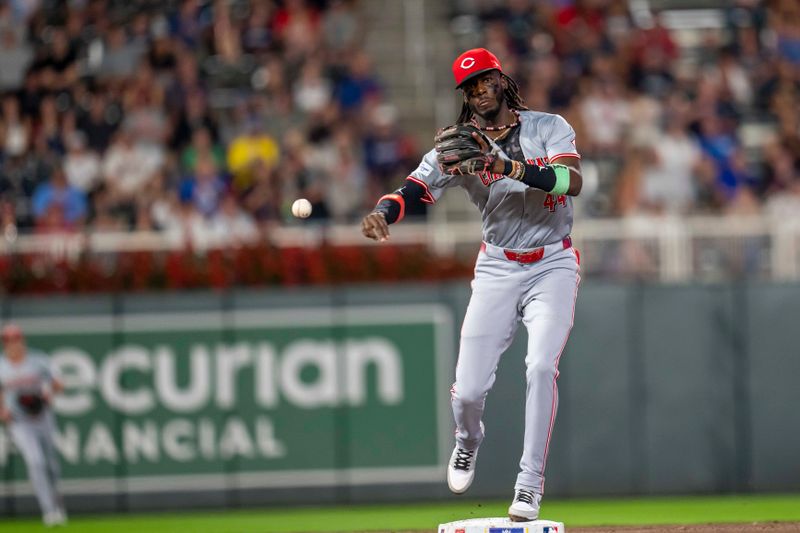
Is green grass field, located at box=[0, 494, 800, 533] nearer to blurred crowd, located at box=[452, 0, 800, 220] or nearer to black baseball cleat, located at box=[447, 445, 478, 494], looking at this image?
blurred crowd, located at box=[452, 0, 800, 220]

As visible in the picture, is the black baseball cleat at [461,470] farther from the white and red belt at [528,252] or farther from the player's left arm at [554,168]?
the player's left arm at [554,168]

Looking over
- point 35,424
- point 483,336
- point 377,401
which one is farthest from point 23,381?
point 483,336

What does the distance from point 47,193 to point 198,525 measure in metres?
4.38

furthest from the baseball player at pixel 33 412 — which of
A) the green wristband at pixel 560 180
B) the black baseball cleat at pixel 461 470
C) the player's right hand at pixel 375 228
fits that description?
the green wristband at pixel 560 180

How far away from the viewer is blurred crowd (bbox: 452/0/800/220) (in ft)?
53.6

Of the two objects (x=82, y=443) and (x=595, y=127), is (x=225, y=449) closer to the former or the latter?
(x=82, y=443)

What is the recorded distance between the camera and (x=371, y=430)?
51.7ft

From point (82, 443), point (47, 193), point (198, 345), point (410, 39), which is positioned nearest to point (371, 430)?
point (198, 345)

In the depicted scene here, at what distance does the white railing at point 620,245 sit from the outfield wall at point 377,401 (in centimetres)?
33

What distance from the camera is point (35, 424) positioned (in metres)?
15.0

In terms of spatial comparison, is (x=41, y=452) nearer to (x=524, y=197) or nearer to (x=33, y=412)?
(x=33, y=412)

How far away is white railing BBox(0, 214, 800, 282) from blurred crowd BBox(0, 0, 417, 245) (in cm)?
28

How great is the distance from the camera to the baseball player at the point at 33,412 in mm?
14883

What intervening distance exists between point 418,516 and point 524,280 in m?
6.20
